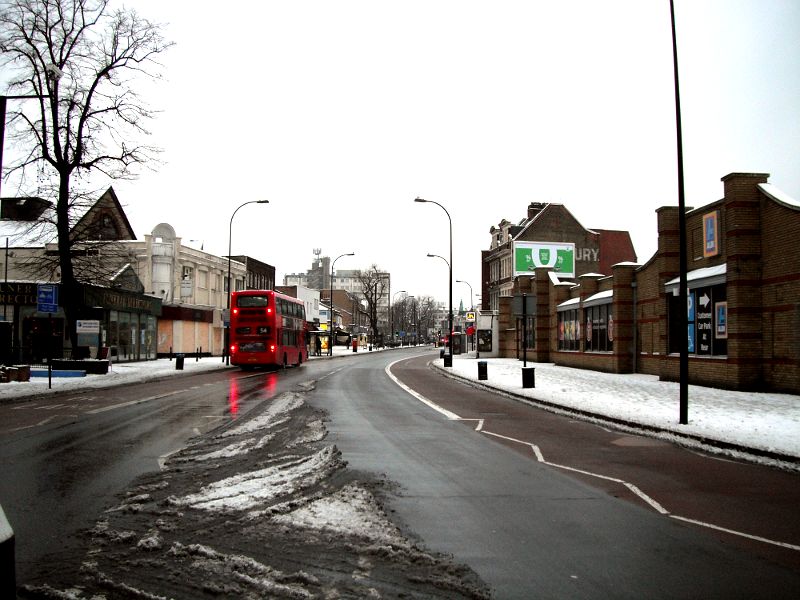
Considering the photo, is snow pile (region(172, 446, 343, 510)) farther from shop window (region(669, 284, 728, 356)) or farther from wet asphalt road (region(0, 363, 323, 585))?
shop window (region(669, 284, 728, 356))

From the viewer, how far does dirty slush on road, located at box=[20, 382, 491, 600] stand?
14.5 ft

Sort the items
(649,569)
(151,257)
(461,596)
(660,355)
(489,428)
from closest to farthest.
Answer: (461,596)
(649,569)
(489,428)
(660,355)
(151,257)

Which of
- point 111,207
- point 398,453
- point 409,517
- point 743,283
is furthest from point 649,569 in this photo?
Result: point 111,207

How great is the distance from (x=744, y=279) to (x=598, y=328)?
13464 millimetres

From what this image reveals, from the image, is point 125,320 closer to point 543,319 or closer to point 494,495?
point 543,319

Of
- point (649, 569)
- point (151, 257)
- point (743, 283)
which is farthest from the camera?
point (151, 257)

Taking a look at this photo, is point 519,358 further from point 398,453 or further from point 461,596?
point 461,596

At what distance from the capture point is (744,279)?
20688 millimetres

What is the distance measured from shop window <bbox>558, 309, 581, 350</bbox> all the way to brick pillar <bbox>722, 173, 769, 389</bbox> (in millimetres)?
16240

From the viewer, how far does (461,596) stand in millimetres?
4332

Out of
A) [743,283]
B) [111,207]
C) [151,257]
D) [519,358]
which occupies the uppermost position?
[111,207]

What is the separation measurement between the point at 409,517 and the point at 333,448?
379 cm

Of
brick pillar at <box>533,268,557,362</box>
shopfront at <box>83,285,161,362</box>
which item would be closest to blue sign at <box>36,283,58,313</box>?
shopfront at <box>83,285,161,362</box>

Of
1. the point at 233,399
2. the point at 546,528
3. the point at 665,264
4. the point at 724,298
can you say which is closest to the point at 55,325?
the point at 233,399
